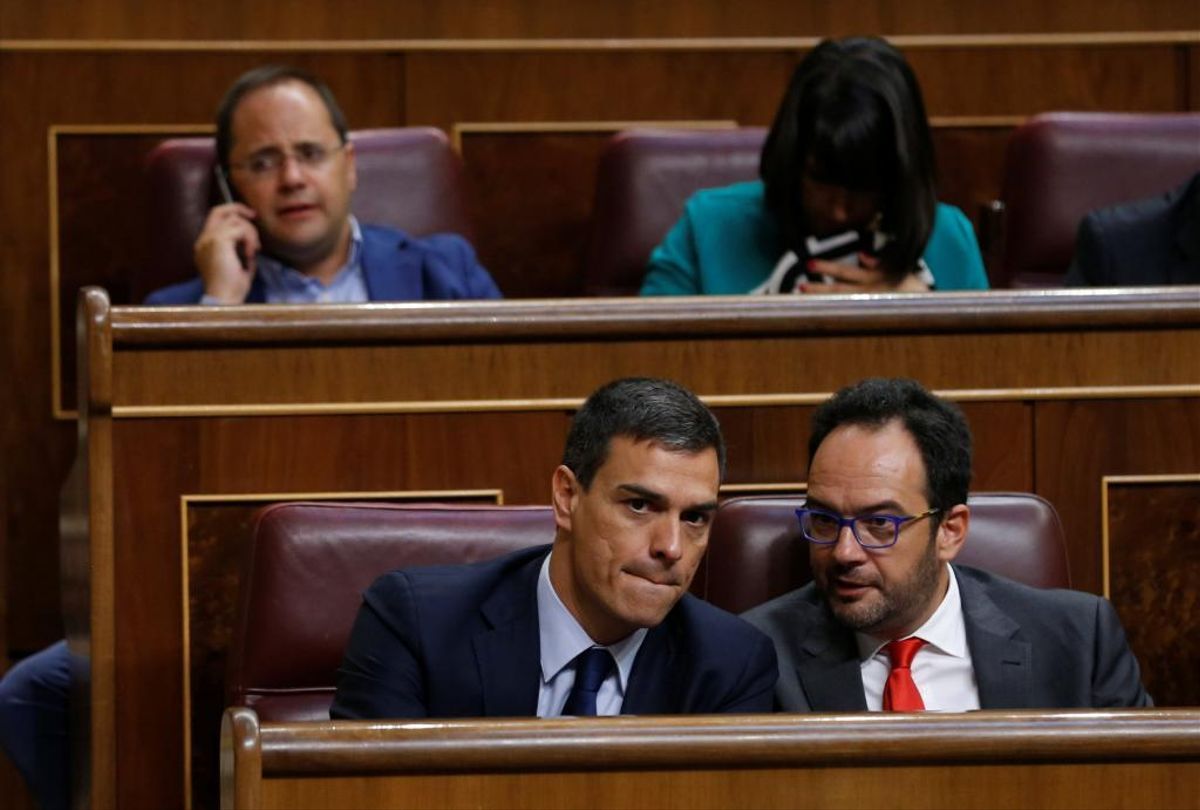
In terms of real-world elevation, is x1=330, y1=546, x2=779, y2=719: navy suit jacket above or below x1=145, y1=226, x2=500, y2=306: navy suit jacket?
below

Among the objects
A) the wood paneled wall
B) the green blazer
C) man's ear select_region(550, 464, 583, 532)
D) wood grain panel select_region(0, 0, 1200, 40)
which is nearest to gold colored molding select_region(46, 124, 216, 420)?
the wood paneled wall

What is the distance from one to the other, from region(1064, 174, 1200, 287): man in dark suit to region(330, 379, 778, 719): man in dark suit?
599 millimetres

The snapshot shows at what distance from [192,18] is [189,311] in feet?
2.64

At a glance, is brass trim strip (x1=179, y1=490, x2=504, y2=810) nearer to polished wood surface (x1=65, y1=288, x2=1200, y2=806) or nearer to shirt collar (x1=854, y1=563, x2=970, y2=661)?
polished wood surface (x1=65, y1=288, x2=1200, y2=806)

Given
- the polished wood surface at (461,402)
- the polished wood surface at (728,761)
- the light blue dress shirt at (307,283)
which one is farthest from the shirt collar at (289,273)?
the polished wood surface at (728,761)

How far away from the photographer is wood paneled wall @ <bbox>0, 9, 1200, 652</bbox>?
6.01 ft

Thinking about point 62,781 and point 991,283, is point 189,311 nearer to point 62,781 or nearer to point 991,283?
point 62,781

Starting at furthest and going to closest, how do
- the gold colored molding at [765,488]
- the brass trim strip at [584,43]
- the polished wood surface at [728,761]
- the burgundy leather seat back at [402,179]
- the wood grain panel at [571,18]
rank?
the wood grain panel at [571,18]
the brass trim strip at [584,43]
the burgundy leather seat back at [402,179]
the gold colored molding at [765,488]
the polished wood surface at [728,761]

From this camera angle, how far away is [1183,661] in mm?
1317

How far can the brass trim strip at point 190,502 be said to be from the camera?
48.9 inches

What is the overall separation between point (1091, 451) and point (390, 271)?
1.99ft

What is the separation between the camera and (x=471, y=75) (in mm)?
1925

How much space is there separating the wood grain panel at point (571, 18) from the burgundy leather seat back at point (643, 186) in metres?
0.30

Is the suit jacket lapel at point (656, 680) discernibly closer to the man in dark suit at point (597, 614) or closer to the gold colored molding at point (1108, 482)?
the man in dark suit at point (597, 614)
